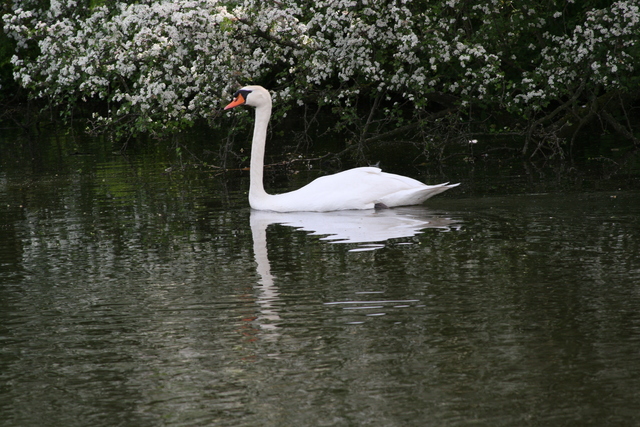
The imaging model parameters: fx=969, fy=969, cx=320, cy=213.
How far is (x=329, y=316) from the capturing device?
19.8 ft

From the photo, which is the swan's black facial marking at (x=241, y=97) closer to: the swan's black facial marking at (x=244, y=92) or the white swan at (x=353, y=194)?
the swan's black facial marking at (x=244, y=92)

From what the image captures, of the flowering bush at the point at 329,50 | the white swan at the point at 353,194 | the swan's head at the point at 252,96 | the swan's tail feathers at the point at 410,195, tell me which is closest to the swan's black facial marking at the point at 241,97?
the swan's head at the point at 252,96

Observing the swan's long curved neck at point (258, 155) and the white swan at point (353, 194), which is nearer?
the white swan at point (353, 194)

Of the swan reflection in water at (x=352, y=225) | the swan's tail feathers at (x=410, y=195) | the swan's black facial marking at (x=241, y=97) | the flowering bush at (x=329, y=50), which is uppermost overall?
the flowering bush at (x=329, y=50)

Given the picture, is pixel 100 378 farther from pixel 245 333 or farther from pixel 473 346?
pixel 473 346

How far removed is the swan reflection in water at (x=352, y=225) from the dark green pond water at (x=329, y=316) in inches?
1.5

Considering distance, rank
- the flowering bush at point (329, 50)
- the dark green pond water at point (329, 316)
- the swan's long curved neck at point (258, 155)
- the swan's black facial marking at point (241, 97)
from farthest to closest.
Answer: the flowering bush at point (329, 50) < the swan's black facial marking at point (241, 97) < the swan's long curved neck at point (258, 155) < the dark green pond water at point (329, 316)

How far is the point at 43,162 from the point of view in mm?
19234

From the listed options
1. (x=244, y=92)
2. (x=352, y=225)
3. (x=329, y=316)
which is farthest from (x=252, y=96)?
A: (x=329, y=316)

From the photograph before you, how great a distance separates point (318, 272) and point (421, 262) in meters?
0.85

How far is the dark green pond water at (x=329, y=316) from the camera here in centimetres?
453

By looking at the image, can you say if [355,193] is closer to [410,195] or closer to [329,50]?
[410,195]

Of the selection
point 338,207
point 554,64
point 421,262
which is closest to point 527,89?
point 554,64

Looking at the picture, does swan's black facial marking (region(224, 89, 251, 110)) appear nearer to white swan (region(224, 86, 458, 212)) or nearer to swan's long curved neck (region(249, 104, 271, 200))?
swan's long curved neck (region(249, 104, 271, 200))
